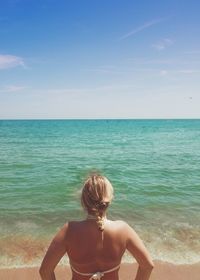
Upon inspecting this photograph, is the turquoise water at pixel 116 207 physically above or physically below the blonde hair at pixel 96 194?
below

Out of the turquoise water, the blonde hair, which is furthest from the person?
the turquoise water

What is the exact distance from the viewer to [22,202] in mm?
10078

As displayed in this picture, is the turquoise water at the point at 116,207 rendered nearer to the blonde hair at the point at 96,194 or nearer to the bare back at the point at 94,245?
the blonde hair at the point at 96,194

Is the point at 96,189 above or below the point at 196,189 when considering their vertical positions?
above

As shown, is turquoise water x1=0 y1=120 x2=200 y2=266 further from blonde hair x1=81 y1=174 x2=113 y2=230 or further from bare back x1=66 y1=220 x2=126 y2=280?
bare back x1=66 y1=220 x2=126 y2=280

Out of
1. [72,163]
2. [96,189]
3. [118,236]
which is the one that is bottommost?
[72,163]

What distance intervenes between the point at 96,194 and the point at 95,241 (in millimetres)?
405

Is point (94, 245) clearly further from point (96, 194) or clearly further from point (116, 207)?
point (116, 207)

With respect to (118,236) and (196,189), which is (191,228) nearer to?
(196,189)

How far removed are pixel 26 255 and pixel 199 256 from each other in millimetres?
3230

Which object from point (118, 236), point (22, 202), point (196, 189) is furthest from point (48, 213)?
point (118, 236)

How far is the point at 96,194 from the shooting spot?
2.61 meters

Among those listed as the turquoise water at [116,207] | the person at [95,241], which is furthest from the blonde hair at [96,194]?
the turquoise water at [116,207]

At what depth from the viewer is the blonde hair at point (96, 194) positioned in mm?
2604
